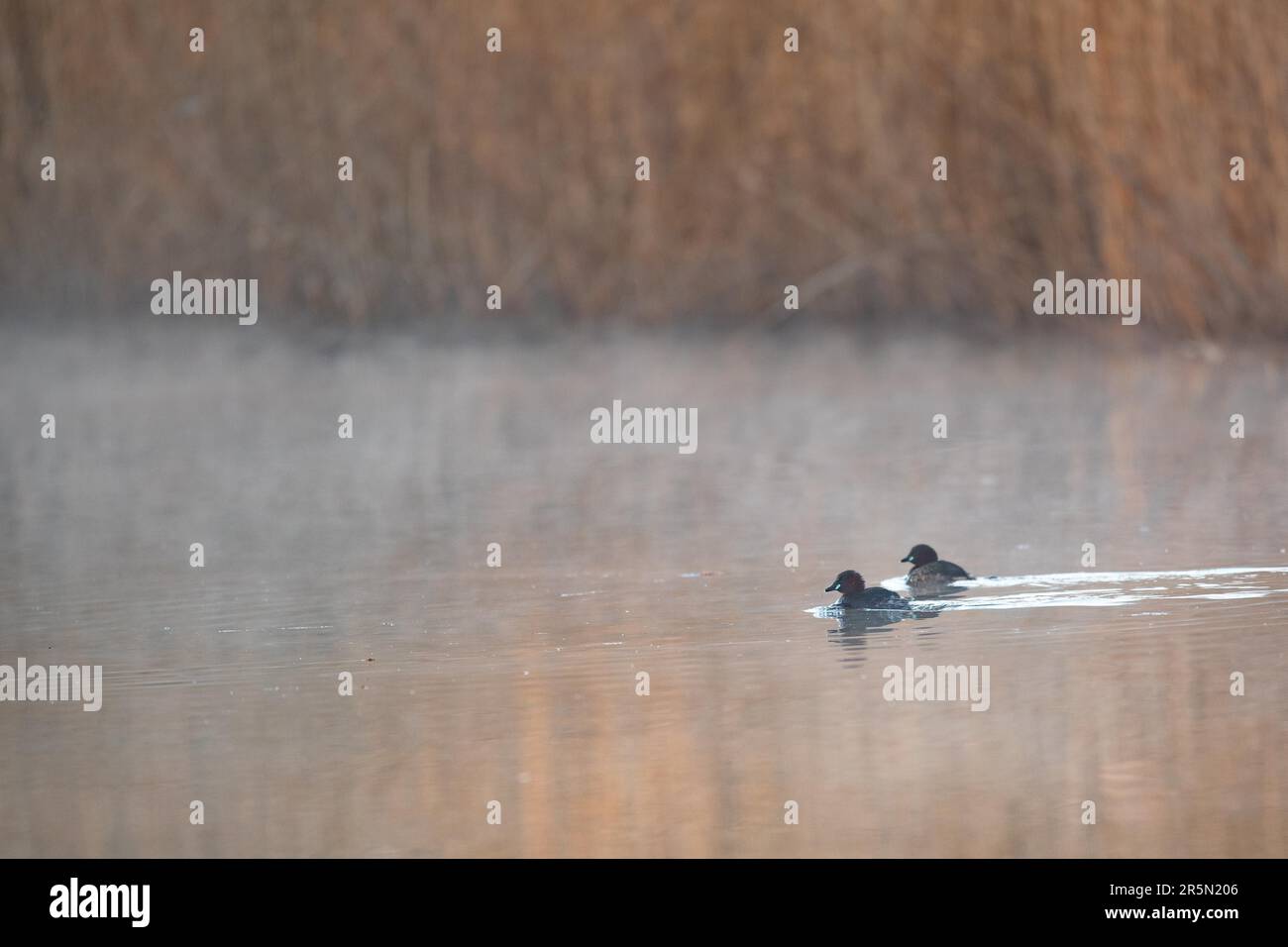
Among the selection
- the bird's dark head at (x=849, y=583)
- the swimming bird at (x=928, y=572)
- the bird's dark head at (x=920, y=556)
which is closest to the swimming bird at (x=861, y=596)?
the bird's dark head at (x=849, y=583)

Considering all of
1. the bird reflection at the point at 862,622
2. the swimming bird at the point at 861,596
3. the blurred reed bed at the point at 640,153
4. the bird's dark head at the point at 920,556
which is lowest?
the bird reflection at the point at 862,622

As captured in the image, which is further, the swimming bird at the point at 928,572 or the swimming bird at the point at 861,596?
the swimming bird at the point at 928,572

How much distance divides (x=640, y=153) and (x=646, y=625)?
6.52 metres

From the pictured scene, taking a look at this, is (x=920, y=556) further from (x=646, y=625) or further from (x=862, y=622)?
(x=646, y=625)

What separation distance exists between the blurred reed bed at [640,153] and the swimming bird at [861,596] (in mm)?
5669

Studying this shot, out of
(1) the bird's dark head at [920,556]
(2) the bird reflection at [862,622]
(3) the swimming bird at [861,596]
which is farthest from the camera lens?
(1) the bird's dark head at [920,556]

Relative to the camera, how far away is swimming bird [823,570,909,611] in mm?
4926

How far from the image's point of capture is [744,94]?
36.2ft

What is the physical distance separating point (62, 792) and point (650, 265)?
762 cm

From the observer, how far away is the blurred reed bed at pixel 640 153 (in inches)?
404

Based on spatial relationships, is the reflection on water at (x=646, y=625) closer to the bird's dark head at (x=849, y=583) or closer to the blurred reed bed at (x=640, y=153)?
the bird's dark head at (x=849, y=583)
